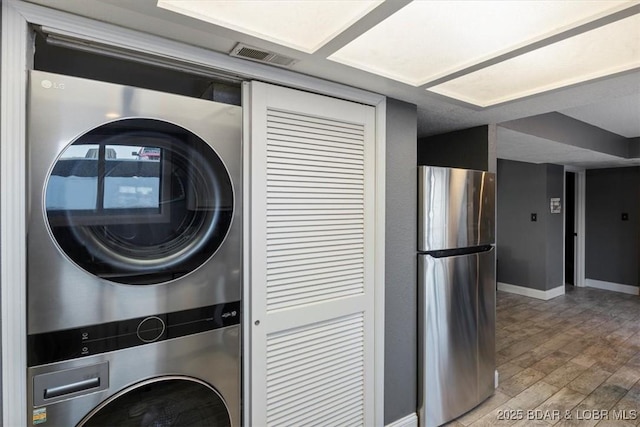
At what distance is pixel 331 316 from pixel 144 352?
88 centimetres

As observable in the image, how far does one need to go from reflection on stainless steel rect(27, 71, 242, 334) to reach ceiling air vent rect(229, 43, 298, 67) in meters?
0.22

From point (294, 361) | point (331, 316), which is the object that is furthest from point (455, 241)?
point (294, 361)

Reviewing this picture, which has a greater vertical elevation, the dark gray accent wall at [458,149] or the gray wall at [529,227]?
the dark gray accent wall at [458,149]

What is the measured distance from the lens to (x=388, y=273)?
6.49 feet

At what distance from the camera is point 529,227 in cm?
520

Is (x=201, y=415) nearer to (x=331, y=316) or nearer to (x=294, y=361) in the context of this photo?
(x=294, y=361)

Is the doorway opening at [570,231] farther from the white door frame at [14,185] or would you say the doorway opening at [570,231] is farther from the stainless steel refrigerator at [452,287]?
the white door frame at [14,185]

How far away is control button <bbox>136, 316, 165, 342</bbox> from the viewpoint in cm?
123

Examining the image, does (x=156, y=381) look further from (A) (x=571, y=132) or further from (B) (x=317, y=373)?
(A) (x=571, y=132)

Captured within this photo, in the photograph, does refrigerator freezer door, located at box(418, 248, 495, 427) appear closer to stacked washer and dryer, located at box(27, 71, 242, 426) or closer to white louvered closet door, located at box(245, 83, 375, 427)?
white louvered closet door, located at box(245, 83, 375, 427)

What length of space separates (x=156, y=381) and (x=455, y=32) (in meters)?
1.74

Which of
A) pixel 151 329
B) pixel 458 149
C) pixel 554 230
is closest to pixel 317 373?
pixel 151 329

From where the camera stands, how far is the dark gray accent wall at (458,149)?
256 cm

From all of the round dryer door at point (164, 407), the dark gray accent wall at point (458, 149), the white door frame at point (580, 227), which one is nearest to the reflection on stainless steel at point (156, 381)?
the round dryer door at point (164, 407)
